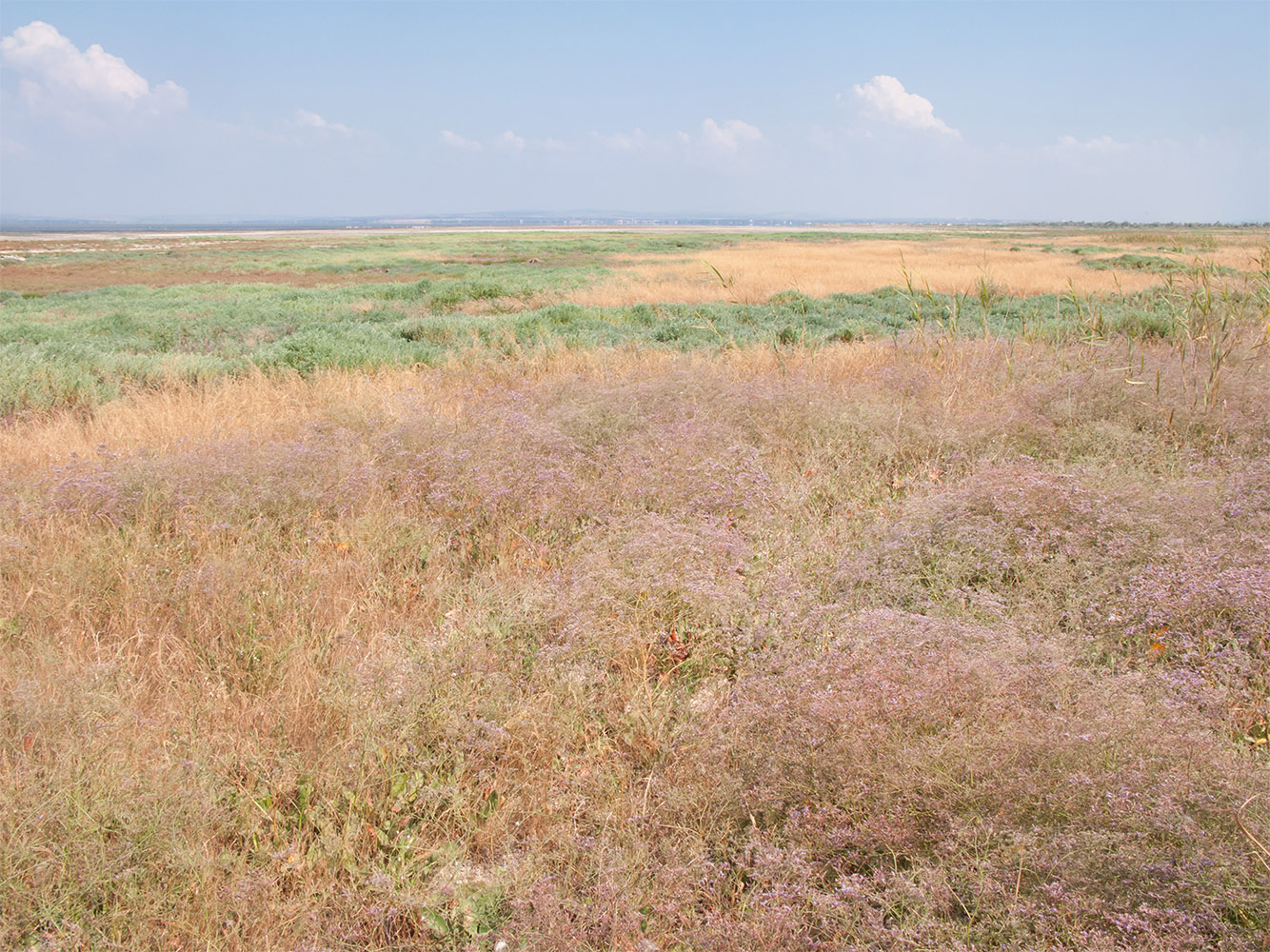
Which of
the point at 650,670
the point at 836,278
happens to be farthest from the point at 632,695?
the point at 836,278

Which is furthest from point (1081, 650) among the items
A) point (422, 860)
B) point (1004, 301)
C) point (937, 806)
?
point (1004, 301)

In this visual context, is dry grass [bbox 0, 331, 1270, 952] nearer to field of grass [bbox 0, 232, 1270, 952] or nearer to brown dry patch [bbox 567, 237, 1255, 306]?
field of grass [bbox 0, 232, 1270, 952]

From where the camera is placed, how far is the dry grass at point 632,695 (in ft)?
6.25

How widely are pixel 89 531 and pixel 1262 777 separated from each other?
207 inches

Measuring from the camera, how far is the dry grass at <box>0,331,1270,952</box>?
1905 millimetres

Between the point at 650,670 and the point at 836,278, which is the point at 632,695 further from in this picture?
the point at 836,278

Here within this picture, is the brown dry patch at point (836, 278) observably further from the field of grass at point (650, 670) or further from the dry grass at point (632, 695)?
the dry grass at point (632, 695)

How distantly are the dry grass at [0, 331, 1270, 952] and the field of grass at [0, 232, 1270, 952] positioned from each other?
0.02m

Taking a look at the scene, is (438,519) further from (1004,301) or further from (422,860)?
(1004,301)

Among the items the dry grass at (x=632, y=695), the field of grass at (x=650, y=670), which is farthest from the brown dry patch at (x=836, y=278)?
the dry grass at (x=632, y=695)

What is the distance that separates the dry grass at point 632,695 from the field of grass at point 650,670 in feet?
0.05

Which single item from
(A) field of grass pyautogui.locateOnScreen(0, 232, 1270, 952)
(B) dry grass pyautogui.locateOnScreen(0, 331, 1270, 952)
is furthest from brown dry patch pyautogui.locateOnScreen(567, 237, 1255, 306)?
(B) dry grass pyautogui.locateOnScreen(0, 331, 1270, 952)

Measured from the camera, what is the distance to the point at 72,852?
207cm

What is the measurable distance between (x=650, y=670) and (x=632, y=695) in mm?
256
